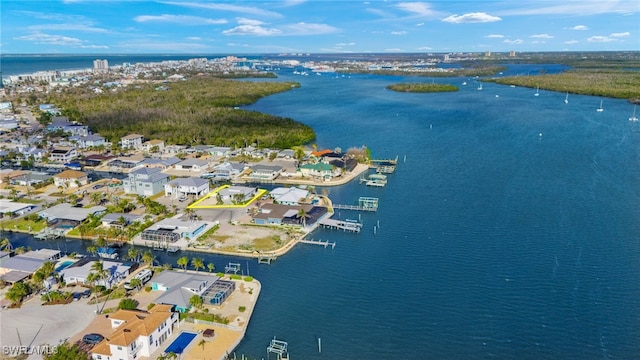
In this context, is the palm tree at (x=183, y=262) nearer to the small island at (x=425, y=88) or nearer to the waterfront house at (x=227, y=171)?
the waterfront house at (x=227, y=171)

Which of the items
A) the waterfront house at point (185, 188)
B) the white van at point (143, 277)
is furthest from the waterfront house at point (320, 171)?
the white van at point (143, 277)

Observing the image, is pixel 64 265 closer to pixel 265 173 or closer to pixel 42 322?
pixel 42 322

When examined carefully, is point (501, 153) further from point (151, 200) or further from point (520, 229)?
point (151, 200)

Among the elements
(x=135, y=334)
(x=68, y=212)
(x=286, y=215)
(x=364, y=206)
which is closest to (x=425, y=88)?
(x=364, y=206)

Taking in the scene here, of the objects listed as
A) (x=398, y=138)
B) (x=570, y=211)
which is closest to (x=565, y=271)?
(x=570, y=211)

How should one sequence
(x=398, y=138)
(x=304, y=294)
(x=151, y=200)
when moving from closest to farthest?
1. (x=304, y=294)
2. (x=151, y=200)
3. (x=398, y=138)

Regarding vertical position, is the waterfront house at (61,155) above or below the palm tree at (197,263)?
above
